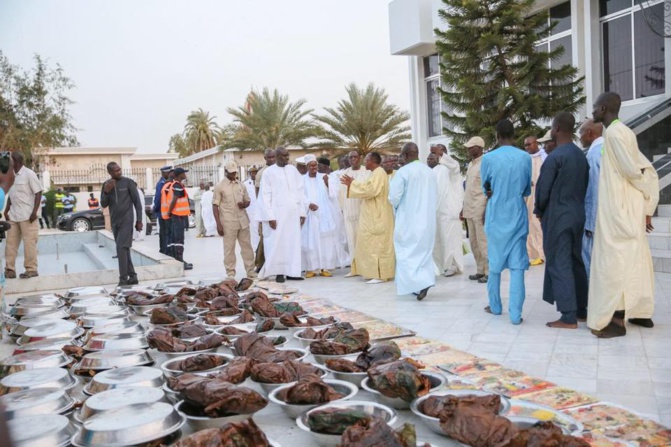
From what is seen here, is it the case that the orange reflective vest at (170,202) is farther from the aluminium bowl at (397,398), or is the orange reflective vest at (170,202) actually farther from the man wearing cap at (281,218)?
the aluminium bowl at (397,398)

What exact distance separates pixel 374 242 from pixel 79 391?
15.7ft

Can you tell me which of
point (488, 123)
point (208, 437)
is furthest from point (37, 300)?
point (488, 123)

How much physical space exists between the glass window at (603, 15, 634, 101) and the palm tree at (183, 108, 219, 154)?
34.4 meters

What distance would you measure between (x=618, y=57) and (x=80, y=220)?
16.9 meters

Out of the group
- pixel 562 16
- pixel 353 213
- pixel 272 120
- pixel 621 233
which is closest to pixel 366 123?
pixel 272 120

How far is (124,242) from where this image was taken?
8.30m

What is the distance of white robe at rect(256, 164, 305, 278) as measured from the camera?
336 inches

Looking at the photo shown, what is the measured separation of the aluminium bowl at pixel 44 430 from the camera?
8.92 ft

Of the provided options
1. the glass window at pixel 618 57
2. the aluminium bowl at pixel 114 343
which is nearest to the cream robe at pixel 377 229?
the aluminium bowl at pixel 114 343

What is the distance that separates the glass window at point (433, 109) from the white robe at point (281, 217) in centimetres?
1134

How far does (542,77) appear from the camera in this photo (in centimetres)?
1238

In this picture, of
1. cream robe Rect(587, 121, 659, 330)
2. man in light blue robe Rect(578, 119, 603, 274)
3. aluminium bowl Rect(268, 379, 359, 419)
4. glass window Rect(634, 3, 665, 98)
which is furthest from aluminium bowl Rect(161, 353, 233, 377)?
glass window Rect(634, 3, 665, 98)

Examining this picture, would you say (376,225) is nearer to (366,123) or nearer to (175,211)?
(175,211)

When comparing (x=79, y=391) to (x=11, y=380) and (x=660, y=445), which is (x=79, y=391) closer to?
(x=11, y=380)
